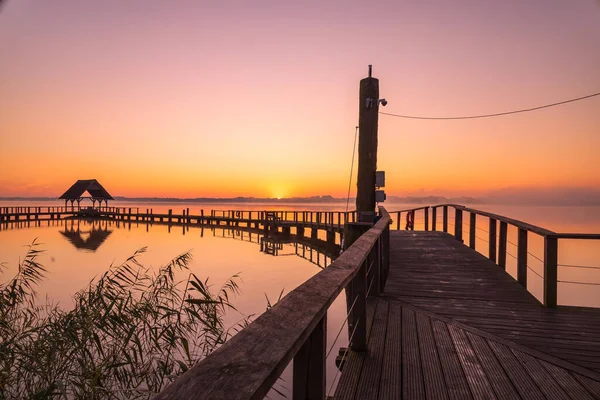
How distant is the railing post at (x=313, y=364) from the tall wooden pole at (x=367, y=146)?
640 cm

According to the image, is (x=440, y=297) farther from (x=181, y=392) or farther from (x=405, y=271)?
(x=181, y=392)

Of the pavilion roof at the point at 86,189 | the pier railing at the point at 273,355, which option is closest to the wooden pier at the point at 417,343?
the pier railing at the point at 273,355

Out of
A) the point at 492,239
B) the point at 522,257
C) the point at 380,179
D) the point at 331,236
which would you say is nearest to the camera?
the point at 522,257

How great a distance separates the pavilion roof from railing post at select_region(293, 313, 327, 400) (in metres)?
55.7

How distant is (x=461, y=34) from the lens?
12.4m

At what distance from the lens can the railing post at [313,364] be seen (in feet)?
4.37

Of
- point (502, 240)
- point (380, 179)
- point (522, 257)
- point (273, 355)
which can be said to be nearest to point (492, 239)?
point (502, 240)

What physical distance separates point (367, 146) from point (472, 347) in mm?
5057

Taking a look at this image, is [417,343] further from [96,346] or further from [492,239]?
[492,239]

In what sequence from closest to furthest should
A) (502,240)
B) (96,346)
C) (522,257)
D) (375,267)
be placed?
1. (375,267)
2. (522,257)
3. (96,346)
4. (502,240)

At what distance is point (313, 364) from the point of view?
1436 mm

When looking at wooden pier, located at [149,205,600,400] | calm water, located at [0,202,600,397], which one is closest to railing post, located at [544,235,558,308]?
wooden pier, located at [149,205,600,400]

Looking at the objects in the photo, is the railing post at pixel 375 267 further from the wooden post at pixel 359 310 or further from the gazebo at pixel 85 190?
the gazebo at pixel 85 190

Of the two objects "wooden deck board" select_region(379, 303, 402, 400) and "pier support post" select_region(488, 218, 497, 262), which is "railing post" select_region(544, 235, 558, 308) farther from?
"pier support post" select_region(488, 218, 497, 262)
